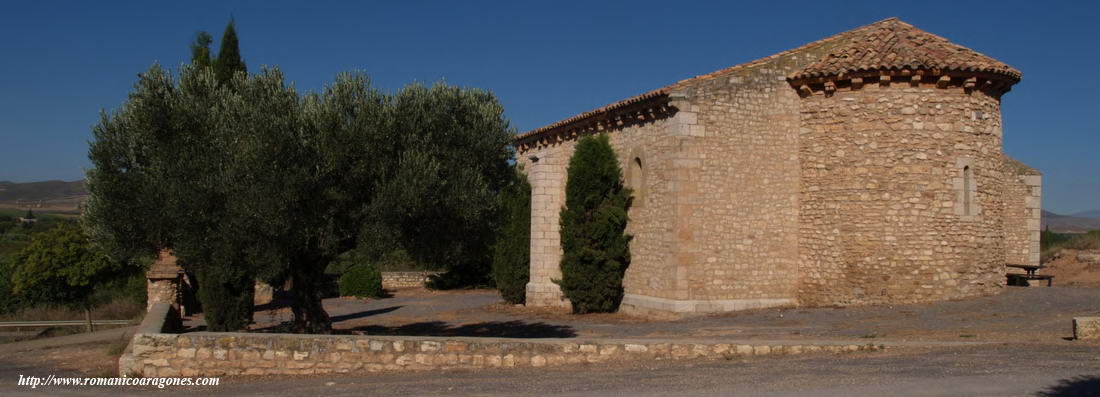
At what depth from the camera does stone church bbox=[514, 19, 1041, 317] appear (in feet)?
52.6

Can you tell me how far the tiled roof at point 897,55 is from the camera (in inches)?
622

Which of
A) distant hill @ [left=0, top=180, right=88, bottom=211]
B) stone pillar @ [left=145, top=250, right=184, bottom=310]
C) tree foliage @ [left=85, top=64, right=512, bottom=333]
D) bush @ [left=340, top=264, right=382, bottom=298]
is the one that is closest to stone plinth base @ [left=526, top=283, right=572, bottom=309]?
stone pillar @ [left=145, top=250, right=184, bottom=310]

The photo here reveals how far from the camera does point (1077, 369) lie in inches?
338

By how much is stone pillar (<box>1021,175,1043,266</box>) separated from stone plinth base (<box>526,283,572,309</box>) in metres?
13.1

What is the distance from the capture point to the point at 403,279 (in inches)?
1318

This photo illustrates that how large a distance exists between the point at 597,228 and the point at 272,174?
9875 millimetres

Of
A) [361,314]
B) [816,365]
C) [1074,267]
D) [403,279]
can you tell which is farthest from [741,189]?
[403,279]

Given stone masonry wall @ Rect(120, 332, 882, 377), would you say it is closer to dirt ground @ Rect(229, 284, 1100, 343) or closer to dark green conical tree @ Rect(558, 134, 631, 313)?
dirt ground @ Rect(229, 284, 1100, 343)

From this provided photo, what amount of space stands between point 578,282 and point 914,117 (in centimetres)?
818

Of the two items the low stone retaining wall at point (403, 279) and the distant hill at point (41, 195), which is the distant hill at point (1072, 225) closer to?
the low stone retaining wall at point (403, 279)

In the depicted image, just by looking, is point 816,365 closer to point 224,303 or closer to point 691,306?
point 691,306

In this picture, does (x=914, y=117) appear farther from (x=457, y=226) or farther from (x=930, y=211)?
(x=457, y=226)

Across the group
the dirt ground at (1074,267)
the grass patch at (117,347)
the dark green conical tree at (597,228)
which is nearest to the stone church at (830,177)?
the dark green conical tree at (597,228)

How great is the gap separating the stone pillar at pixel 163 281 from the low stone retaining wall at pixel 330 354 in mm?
9652
